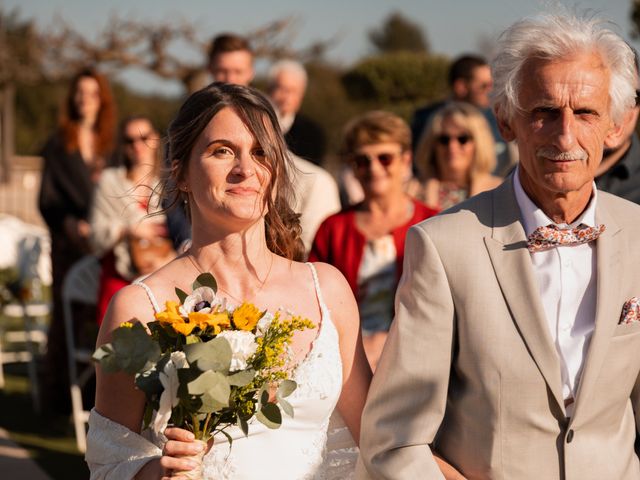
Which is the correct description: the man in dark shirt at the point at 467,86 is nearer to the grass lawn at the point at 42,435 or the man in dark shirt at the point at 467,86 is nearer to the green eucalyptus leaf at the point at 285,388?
the grass lawn at the point at 42,435

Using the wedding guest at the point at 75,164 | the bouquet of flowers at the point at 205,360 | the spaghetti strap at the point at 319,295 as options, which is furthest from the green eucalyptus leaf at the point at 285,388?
the wedding guest at the point at 75,164

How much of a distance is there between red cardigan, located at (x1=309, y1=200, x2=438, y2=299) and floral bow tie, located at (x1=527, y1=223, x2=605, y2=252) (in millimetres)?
2797

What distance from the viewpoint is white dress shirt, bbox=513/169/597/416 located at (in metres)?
3.00

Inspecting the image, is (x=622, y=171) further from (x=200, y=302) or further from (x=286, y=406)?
(x=200, y=302)

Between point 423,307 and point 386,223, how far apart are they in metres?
3.06

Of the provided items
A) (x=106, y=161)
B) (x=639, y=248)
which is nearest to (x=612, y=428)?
(x=639, y=248)

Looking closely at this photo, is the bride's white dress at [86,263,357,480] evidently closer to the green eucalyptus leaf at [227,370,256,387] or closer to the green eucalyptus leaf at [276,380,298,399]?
the green eucalyptus leaf at [276,380,298,399]

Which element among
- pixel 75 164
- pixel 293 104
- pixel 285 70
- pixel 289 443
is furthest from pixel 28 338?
pixel 289 443

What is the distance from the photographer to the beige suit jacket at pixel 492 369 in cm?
295

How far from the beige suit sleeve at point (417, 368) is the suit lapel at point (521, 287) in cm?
17

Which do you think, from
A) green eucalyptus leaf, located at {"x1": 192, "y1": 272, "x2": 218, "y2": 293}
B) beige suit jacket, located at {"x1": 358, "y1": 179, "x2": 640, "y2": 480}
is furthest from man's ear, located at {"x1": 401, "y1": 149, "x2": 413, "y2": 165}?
green eucalyptus leaf, located at {"x1": 192, "y1": 272, "x2": 218, "y2": 293}

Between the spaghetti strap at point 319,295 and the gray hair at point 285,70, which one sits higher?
the gray hair at point 285,70

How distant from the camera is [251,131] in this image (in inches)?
132

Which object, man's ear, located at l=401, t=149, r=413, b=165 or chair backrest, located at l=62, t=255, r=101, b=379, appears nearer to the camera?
man's ear, located at l=401, t=149, r=413, b=165
